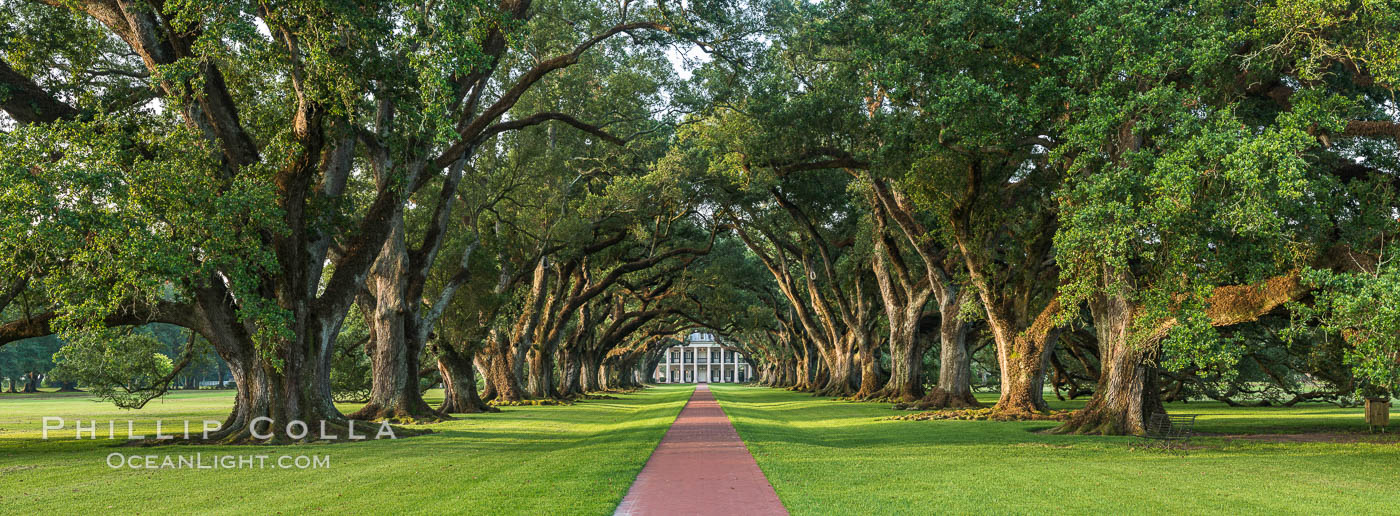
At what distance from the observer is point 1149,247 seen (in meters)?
13.1

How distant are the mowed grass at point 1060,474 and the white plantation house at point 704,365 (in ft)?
483

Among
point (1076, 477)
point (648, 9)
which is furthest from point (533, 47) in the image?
point (1076, 477)

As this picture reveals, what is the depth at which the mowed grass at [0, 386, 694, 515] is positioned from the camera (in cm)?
851

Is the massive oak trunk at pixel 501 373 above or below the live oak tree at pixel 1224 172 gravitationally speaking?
below

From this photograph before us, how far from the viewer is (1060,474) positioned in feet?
35.6

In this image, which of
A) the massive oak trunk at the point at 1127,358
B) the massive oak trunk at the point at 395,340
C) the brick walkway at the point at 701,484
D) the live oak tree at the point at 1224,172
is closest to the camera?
the brick walkway at the point at 701,484

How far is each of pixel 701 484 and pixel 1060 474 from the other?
15.6 feet

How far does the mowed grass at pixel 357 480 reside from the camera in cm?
851

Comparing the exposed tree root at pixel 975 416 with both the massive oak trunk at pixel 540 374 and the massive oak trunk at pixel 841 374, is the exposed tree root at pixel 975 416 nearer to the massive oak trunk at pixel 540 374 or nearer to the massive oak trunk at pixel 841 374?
the massive oak trunk at pixel 841 374

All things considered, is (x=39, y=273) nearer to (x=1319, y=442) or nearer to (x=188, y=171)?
(x=188, y=171)

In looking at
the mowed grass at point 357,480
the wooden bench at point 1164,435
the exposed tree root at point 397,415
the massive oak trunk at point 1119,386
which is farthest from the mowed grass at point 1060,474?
the exposed tree root at point 397,415

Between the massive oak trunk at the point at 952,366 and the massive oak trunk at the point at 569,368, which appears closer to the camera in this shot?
the massive oak trunk at the point at 952,366

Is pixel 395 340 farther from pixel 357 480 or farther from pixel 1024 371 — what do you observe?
pixel 1024 371

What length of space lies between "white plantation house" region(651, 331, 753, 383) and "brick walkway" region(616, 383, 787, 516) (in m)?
150
